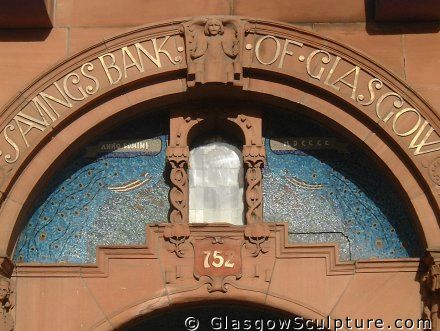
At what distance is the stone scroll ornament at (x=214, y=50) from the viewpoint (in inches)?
518

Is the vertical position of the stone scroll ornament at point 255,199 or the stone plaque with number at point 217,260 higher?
the stone scroll ornament at point 255,199

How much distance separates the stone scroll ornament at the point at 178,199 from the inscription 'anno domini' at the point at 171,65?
2.77 feet

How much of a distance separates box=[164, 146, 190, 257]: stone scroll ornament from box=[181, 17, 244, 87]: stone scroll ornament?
2.24 feet

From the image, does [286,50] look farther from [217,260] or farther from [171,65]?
[217,260]

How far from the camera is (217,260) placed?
1294 centimetres

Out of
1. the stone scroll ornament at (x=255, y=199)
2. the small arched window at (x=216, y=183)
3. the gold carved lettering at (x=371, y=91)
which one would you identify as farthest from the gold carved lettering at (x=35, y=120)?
the gold carved lettering at (x=371, y=91)

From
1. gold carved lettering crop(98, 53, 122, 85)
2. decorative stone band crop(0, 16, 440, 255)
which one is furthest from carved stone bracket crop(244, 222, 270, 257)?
gold carved lettering crop(98, 53, 122, 85)

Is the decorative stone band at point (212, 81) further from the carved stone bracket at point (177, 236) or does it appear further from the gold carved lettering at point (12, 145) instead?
the carved stone bracket at point (177, 236)

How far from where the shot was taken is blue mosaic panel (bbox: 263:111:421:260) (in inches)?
522

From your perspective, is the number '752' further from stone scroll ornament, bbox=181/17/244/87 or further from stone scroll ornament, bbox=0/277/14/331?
stone scroll ornament, bbox=0/277/14/331

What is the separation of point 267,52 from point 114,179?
194cm

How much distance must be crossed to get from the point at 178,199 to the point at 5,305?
1.89m

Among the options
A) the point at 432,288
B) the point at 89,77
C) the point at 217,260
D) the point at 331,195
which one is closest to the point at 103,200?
the point at 89,77

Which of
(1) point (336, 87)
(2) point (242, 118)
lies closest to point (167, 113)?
(2) point (242, 118)
